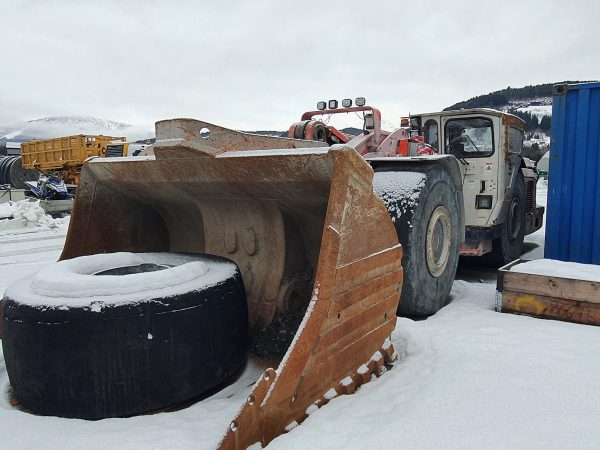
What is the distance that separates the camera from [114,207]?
387 centimetres

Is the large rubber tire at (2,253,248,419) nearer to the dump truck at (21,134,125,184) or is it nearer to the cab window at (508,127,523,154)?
the cab window at (508,127,523,154)

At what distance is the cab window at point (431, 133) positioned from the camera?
21.7ft

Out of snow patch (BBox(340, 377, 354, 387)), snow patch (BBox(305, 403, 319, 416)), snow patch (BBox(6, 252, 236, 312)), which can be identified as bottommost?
snow patch (BBox(305, 403, 319, 416))

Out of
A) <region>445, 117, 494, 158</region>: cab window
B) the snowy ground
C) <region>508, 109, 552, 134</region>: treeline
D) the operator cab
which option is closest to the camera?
the snowy ground

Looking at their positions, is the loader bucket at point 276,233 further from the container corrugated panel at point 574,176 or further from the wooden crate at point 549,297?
the container corrugated panel at point 574,176

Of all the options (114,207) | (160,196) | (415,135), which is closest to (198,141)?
(160,196)

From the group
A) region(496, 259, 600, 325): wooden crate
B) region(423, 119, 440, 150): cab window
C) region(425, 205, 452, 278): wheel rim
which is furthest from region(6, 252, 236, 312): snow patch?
region(423, 119, 440, 150): cab window

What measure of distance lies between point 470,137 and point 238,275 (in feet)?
14.7

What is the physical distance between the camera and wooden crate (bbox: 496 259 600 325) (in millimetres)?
3867

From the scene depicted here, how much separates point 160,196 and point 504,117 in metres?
4.40

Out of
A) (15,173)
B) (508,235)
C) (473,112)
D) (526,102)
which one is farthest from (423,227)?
(526,102)

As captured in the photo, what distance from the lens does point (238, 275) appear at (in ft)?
9.78

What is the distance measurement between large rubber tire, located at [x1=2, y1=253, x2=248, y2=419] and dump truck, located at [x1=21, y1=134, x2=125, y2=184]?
1625cm

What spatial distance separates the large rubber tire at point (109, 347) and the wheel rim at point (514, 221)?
5.17 meters
